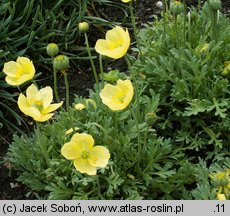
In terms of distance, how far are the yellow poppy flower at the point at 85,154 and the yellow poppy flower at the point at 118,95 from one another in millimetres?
161

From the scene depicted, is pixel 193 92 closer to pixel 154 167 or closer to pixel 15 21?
pixel 154 167

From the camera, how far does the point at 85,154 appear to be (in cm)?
274

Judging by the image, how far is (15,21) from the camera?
374 cm

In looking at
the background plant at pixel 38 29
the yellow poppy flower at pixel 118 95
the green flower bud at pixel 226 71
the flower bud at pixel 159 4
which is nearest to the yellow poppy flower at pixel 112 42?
the yellow poppy flower at pixel 118 95

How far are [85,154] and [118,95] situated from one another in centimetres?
27

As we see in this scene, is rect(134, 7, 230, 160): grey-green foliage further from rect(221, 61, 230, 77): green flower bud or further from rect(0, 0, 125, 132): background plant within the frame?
rect(0, 0, 125, 132): background plant

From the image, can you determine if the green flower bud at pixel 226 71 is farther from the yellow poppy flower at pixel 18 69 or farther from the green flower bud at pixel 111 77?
the yellow poppy flower at pixel 18 69

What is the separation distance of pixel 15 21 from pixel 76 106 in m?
0.82

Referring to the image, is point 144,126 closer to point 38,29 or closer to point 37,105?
point 37,105

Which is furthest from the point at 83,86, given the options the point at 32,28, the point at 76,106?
the point at 76,106

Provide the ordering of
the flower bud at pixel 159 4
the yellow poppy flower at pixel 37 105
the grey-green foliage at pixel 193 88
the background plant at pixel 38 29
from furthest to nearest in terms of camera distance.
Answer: the flower bud at pixel 159 4 → the background plant at pixel 38 29 → the grey-green foliage at pixel 193 88 → the yellow poppy flower at pixel 37 105

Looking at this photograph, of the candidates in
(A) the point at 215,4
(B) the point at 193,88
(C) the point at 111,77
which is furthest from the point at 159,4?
(A) the point at 215,4

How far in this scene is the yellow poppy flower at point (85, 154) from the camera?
2.72 m

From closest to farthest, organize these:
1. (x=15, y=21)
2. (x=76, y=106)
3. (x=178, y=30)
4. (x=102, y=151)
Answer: (x=102, y=151), (x=76, y=106), (x=178, y=30), (x=15, y=21)
